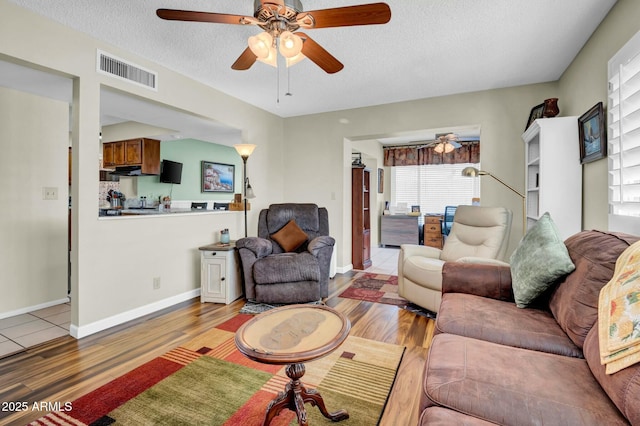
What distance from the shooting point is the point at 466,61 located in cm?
299

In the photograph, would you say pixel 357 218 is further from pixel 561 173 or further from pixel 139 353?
pixel 139 353

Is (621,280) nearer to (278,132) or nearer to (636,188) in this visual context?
(636,188)

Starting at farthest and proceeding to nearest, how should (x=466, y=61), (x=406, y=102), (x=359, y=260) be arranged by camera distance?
(x=359, y=260)
(x=406, y=102)
(x=466, y=61)

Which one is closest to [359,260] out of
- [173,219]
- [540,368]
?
[173,219]

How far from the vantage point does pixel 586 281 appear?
4.58ft

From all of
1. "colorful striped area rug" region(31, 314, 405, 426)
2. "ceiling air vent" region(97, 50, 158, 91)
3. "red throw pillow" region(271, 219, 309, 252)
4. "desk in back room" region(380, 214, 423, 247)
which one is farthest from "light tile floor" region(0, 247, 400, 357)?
"desk in back room" region(380, 214, 423, 247)

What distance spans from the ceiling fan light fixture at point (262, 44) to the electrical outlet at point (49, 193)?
2827mm

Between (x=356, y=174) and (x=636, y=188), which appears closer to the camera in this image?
(x=636, y=188)

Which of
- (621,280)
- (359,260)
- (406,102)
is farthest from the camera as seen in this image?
(359,260)

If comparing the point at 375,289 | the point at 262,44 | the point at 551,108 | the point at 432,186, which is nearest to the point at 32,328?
the point at 262,44

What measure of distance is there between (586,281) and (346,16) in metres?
1.72

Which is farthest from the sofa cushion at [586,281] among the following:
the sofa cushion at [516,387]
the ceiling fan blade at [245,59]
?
the ceiling fan blade at [245,59]

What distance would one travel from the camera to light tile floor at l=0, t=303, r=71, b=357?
239cm

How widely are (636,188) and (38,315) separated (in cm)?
478
